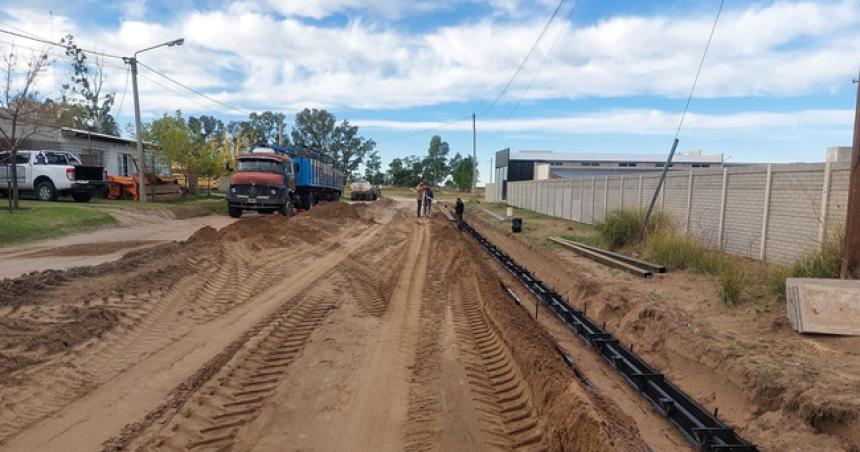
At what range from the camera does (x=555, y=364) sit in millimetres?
5453

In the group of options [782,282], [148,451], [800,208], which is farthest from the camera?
[800,208]

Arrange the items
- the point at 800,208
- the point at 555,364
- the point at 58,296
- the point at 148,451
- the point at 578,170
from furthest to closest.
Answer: the point at 578,170
the point at 800,208
the point at 58,296
the point at 555,364
the point at 148,451

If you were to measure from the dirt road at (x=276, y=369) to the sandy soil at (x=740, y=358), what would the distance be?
2.85ft

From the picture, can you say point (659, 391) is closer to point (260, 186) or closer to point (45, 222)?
point (45, 222)

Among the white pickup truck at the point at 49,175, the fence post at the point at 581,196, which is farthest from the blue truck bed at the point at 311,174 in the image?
the fence post at the point at 581,196

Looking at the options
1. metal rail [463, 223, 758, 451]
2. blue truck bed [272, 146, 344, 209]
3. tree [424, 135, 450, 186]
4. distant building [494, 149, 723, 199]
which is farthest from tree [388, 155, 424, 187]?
metal rail [463, 223, 758, 451]

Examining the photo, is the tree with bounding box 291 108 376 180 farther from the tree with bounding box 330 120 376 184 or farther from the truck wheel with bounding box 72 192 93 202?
the truck wheel with bounding box 72 192 93 202

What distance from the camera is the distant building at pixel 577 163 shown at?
61781mm

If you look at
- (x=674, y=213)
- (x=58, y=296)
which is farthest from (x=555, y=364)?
(x=674, y=213)

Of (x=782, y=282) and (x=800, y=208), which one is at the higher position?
(x=800, y=208)

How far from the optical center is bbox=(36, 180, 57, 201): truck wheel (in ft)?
69.5

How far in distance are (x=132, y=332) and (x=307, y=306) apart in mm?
2281

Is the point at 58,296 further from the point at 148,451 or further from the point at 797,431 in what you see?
the point at 797,431

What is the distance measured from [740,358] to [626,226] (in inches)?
347
